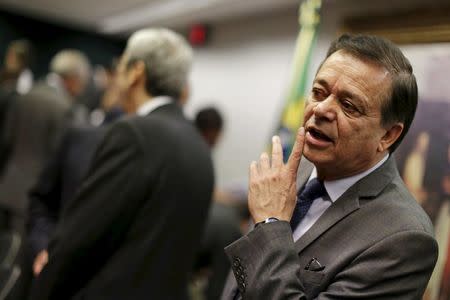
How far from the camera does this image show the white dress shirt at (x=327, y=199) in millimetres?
1025

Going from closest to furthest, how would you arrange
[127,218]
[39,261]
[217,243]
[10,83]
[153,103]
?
[127,218] < [153,103] < [39,261] < [217,243] < [10,83]

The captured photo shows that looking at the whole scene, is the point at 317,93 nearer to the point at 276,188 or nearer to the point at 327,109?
the point at 327,109

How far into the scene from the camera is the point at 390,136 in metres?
1.00

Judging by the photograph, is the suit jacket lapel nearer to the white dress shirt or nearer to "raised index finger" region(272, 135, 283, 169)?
the white dress shirt

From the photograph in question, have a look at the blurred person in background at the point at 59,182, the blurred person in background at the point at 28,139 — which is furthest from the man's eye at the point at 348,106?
the blurred person in background at the point at 28,139

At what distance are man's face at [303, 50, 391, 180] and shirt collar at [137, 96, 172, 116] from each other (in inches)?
27.4

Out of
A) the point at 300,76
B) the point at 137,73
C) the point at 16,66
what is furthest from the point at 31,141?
Answer: the point at 300,76

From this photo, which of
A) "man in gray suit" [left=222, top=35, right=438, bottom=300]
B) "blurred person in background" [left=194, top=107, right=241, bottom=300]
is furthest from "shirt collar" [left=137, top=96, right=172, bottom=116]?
"blurred person in background" [left=194, top=107, right=241, bottom=300]

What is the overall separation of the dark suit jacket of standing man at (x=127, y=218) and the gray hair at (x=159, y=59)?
13 cm

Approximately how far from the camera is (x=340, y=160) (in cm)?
98

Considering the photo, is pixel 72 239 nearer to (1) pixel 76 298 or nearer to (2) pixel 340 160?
(1) pixel 76 298

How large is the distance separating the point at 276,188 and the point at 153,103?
744 mm

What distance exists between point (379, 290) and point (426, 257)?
4.4 inches

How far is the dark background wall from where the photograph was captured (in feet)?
21.6
